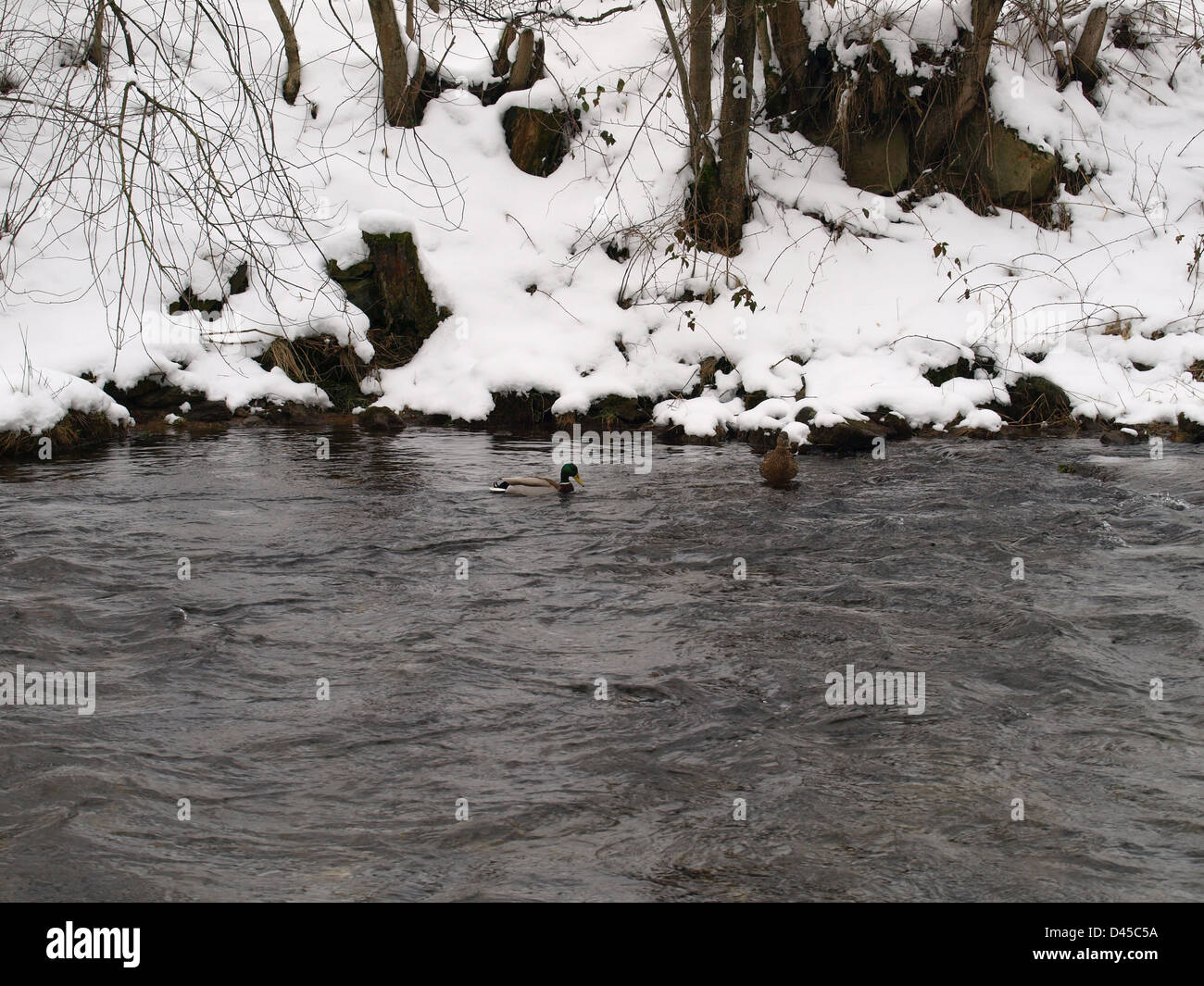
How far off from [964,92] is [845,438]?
18.6 feet

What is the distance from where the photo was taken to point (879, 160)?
13.9 metres

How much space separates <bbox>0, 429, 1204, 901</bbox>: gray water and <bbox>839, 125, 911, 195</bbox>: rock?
20.2 feet

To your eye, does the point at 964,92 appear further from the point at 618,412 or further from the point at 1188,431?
the point at 618,412

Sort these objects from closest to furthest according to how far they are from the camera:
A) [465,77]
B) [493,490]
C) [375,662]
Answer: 1. [375,662]
2. [493,490]
3. [465,77]

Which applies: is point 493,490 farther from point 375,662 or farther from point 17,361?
point 17,361

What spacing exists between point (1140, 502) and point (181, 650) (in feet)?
21.9

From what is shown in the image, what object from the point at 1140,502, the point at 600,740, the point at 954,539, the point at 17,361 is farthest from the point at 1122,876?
the point at 17,361

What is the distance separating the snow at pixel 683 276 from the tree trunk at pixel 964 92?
40cm

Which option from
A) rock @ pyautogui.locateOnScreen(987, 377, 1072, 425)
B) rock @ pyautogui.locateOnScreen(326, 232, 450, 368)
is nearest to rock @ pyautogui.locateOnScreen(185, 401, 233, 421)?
rock @ pyautogui.locateOnScreen(326, 232, 450, 368)

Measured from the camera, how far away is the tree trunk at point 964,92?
524 inches

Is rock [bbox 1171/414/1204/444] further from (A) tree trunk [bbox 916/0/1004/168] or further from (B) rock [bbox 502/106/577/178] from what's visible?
(B) rock [bbox 502/106/577/178]

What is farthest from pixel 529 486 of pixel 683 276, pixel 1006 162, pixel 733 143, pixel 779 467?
pixel 1006 162
